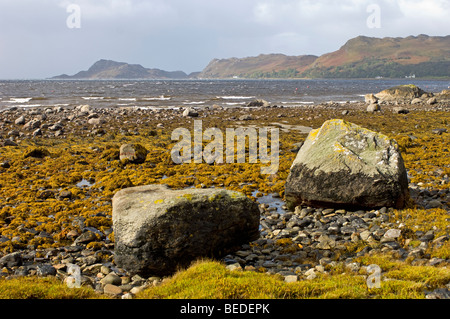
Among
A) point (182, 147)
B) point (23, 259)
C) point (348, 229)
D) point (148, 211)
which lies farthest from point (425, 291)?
point (182, 147)

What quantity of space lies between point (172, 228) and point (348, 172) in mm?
6745

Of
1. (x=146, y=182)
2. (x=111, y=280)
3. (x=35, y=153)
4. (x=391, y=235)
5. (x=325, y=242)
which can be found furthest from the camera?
(x=35, y=153)

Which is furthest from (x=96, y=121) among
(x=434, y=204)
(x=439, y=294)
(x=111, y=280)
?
(x=439, y=294)

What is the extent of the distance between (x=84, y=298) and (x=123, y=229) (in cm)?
222

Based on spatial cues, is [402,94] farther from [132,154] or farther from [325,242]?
[325,242]

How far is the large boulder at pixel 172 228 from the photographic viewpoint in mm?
8594

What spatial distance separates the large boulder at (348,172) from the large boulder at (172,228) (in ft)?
13.0

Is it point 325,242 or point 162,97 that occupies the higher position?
point 162,97

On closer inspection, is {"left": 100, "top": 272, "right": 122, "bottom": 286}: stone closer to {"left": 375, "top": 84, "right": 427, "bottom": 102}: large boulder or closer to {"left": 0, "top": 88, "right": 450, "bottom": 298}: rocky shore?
{"left": 0, "top": 88, "right": 450, "bottom": 298}: rocky shore

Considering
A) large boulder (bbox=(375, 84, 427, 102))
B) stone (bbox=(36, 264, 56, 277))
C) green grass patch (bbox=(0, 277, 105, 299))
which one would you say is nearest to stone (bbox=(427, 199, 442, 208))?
green grass patch (bbox=(0, 277, 105, 299))

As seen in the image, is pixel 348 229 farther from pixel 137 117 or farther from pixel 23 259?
pixel 137 117

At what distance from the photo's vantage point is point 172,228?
8.70m

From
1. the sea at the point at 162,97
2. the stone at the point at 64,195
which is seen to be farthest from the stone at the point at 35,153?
the sea at the point at 162,97
